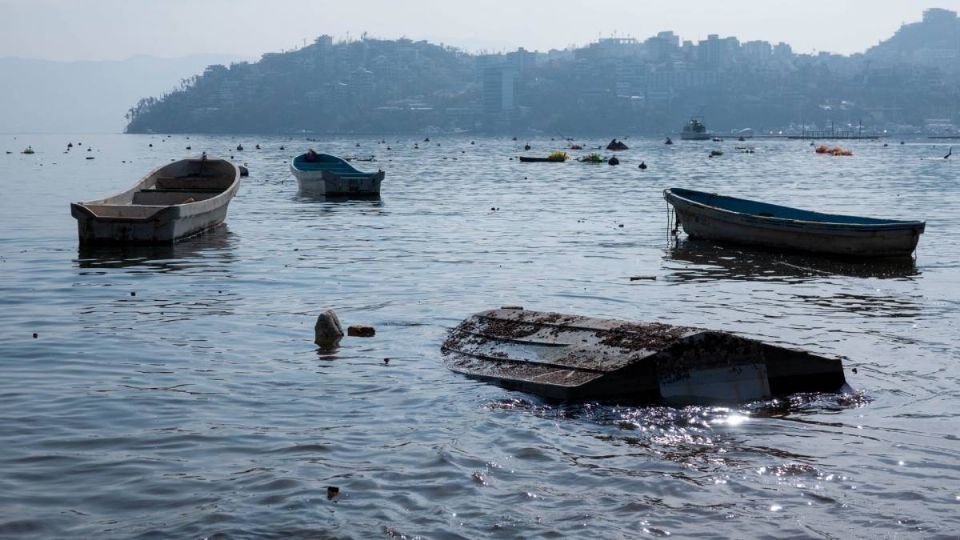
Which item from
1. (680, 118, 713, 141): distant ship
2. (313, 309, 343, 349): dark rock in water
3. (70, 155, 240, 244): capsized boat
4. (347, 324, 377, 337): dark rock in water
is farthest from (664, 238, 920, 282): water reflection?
(680, 118, 713, 141): distant ship

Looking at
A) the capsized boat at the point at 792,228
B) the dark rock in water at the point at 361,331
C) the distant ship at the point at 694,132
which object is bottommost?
the dark rock in water at the point at 361,331

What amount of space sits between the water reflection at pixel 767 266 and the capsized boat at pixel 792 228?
25 cm

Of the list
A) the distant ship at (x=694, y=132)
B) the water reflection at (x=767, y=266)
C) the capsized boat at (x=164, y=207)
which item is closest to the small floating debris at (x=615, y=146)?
the distant ship at (x=694, y=132)

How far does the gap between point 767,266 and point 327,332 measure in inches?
483

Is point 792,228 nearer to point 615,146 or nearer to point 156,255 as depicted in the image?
point 156,255

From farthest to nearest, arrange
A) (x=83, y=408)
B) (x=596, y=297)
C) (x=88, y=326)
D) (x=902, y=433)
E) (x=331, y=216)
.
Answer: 1. (x=331, y=216)
2. (x=596, y=297)
3. (x=88, y=326)
4. (x=83, y=408)
5. (x=902, y=433)

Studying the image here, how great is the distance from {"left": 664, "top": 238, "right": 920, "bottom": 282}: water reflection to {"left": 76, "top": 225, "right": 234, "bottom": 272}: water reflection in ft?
33.6

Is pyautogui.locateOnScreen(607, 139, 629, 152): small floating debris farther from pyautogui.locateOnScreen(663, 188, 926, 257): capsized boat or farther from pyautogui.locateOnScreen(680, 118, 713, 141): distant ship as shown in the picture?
pyautogui.locateOnScreen(663, 188, 926, 257): capsized boat

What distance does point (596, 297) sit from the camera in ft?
64.3

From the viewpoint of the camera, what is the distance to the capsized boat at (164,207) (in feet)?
82.9

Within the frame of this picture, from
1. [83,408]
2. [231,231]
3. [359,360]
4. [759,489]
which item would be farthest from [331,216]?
[759,489]

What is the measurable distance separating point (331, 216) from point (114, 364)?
965 inches

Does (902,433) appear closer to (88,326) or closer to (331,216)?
(88,326)

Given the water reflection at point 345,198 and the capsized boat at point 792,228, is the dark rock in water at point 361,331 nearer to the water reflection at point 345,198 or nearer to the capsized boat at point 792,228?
the capsized boat at point 792,228
